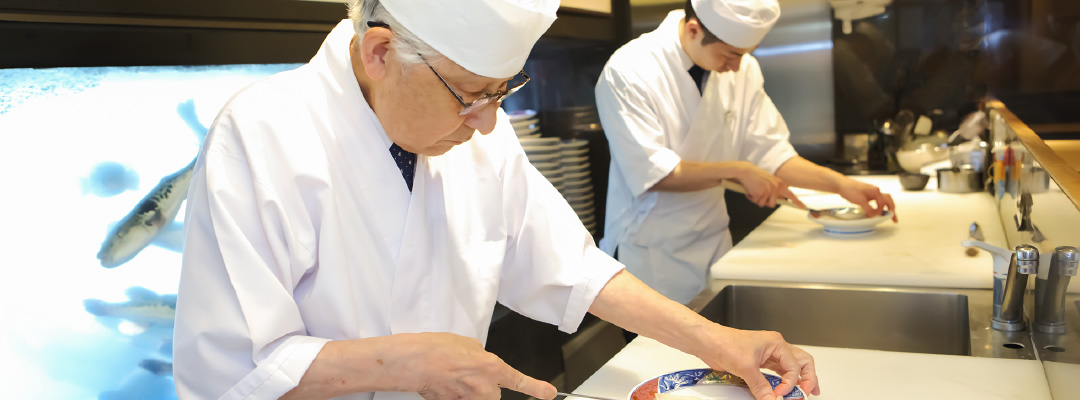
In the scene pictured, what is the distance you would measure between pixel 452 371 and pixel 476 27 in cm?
46

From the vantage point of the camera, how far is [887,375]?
1.42 m

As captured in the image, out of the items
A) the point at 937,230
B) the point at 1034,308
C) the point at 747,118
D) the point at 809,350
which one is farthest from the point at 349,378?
the point at 747,118

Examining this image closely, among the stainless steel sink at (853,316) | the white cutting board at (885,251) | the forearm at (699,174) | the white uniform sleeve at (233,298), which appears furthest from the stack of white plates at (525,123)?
the white uniform sleeve at (233,298)

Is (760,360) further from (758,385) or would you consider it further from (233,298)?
(233,298)

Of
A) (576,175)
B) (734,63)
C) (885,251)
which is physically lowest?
(885,251)

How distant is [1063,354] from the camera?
1.26m

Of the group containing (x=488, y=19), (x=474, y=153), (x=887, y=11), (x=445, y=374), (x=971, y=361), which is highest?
(x=887, y=11)

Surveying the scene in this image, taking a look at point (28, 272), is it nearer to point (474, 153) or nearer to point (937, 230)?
point (474, 153)

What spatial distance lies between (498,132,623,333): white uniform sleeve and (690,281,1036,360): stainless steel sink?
47 centimetres

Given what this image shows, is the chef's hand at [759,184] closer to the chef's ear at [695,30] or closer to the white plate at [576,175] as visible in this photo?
the chef's ear at [695,30]

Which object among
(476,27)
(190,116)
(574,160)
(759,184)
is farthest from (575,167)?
(476,27)

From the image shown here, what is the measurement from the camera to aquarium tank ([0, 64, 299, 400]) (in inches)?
57.9

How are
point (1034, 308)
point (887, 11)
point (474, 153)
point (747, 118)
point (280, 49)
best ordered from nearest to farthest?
point (474, 153) < point (1034, 308) < point (280, 49) < point (747, 118) < point (887, 11)

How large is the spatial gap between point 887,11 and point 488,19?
327 centimetres
